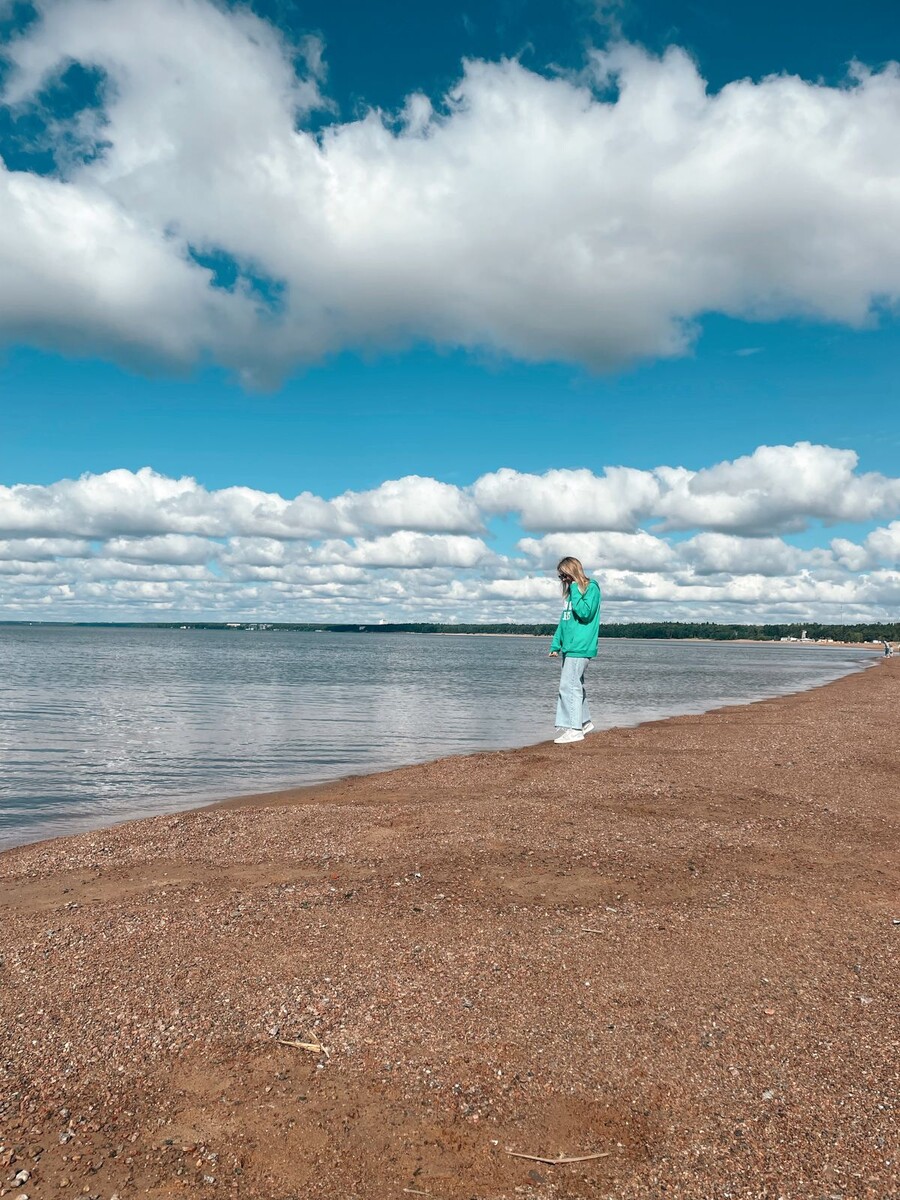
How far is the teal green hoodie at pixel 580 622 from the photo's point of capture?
578 inches

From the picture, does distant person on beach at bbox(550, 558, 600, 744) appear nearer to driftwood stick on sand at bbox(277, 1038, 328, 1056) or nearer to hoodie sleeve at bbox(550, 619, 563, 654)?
hoodie sleeve at bbox(550, 619, 563, 654)

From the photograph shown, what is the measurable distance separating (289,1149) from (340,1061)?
0.72 meters

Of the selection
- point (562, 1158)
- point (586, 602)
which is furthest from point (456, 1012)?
point (586, 602)

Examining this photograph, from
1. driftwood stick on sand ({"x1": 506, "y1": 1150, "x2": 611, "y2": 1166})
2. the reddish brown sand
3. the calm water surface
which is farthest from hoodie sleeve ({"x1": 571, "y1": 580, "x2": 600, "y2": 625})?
driftwood stick on sand ({"x1": 506, "y1": 1150, "x2": 611, "y2": 1166})

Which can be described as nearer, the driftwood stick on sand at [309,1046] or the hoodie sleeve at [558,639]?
the driftwood stick on sand at [309,1046]

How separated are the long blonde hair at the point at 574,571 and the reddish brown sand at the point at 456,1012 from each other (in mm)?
5922


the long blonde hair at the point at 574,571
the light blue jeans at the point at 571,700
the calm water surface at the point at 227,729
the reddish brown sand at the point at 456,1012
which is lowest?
the calm water surface at the point at 227,729

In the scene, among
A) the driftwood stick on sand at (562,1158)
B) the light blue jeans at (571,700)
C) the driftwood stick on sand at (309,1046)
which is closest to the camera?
the driftwood stick on sand at (562,1158)

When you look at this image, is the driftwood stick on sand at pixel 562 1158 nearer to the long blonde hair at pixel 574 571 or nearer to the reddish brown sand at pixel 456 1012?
the reddish brown sand at pixel 456 1012

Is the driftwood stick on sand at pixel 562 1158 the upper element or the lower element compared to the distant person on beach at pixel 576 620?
lower

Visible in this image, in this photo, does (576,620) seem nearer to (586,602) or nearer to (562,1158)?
(586,602)

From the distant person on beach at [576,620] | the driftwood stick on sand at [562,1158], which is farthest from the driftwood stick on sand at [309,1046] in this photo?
the distant person on beach at [576,620]

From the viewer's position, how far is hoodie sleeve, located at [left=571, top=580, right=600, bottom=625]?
14.7 m

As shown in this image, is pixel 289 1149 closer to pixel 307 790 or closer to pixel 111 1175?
pixel 111 1175
